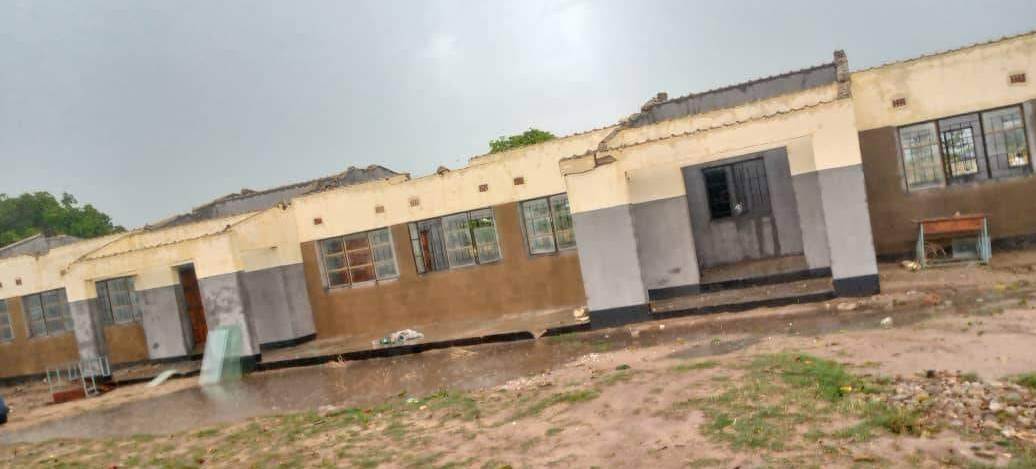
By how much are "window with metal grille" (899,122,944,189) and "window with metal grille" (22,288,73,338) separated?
21.8 m

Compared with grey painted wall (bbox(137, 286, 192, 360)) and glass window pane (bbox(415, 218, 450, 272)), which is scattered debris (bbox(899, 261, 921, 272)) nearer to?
glass window pane (bbox(415, 218, 450, 272))

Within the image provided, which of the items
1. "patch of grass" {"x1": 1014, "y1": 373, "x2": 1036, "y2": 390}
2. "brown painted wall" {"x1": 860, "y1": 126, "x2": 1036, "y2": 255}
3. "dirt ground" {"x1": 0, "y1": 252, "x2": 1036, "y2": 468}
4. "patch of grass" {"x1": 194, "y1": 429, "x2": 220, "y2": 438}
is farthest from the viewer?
"brown painted wall" {"x1": 860, "y1": 126, "x2": 1036, "y2": 255}

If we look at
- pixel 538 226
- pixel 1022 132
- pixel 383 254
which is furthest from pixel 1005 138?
pixel 383 254

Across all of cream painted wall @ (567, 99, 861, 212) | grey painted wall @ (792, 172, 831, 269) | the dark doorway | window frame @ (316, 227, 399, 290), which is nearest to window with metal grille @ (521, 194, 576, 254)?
cream painted wall @ (567, 99, 861, 212)

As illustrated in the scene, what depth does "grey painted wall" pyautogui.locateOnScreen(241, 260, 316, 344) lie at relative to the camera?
16391 mm

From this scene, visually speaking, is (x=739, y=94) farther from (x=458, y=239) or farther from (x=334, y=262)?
(x=334, y=262)

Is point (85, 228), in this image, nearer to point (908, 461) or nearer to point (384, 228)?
point (384, 228)

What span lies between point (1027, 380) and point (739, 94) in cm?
1084

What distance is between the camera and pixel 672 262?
13.9m

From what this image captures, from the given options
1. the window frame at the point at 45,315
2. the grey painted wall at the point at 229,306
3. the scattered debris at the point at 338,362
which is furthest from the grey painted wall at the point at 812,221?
the window frame at the point at 45,315

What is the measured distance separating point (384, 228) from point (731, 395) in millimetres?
11067

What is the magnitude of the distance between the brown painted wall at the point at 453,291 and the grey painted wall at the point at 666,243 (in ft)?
5.09

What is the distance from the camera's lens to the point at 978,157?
12.9 m

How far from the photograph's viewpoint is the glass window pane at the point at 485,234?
1549 cm
